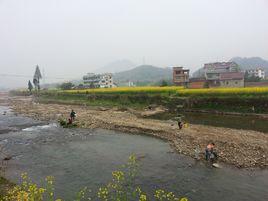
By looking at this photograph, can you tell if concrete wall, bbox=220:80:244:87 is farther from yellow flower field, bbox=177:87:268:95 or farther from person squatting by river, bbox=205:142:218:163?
person squatting by river, bbox=205:142:218:163

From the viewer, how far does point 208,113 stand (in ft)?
140

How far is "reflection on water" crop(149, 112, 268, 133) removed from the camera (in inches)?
1272

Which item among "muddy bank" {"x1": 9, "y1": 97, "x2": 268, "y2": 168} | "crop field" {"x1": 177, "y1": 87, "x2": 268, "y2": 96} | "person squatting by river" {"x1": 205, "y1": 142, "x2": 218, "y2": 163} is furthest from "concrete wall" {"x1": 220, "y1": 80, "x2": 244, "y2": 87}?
"person squatting by river" {"x1": 205, "y1": 142, "x2": 218, "y2": 163}

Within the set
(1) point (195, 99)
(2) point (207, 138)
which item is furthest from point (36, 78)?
(2) point (207, 138)

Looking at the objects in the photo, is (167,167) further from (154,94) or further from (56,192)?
(154,94)

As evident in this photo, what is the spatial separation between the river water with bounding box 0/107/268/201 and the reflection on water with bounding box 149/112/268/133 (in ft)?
35.0

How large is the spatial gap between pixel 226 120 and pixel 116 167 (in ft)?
69.9

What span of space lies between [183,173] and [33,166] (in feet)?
35.1

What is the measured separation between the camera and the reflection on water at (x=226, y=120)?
32.3 m

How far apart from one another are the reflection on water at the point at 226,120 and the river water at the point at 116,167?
420 inches

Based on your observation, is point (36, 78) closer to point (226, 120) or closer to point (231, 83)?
point (231, 83)

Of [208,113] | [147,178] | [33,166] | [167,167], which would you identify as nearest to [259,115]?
[208,113]

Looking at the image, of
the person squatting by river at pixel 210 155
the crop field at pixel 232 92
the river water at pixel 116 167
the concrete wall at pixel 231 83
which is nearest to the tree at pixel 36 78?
the concrete wall at pixel 231 83

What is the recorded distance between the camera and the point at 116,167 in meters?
20.0
